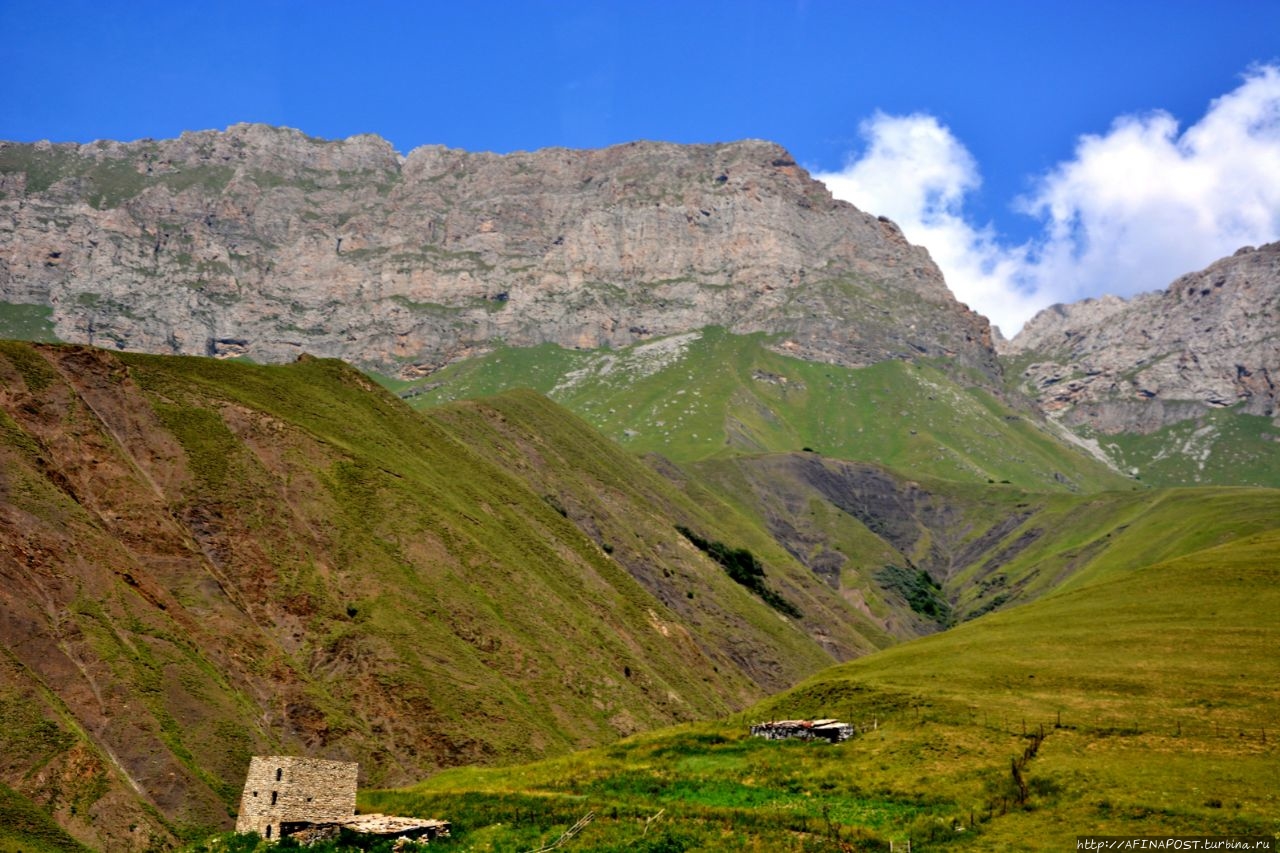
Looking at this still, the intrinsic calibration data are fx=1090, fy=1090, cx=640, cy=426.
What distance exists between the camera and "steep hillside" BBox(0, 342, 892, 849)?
66.2m

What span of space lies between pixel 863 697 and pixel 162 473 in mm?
63586

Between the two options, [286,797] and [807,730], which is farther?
[807,730]

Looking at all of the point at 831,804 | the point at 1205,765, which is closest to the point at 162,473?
the point at 831,804

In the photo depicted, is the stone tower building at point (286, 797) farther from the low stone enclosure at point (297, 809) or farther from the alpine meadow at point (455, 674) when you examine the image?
the alpine meadow at point (455, 674)

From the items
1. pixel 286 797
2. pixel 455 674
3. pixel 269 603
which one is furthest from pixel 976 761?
pixel 269 603

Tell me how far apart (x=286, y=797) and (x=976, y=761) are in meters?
31.2

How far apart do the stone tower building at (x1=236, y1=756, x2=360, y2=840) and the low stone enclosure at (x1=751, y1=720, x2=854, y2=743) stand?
27.6 m

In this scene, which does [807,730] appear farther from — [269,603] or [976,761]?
[269,603]

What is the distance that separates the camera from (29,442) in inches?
3324

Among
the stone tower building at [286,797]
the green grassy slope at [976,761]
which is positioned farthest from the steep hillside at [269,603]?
the stone tower building at [286,797]

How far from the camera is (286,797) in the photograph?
133 feet

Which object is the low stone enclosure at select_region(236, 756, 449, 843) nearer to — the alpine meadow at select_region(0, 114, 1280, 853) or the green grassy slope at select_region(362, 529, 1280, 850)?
the alpine meadow at select_region(0, 114, 1280, 853)

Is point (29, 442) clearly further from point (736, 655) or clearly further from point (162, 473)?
point (736, 655)

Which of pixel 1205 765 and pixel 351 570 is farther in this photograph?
pixel 351 570
